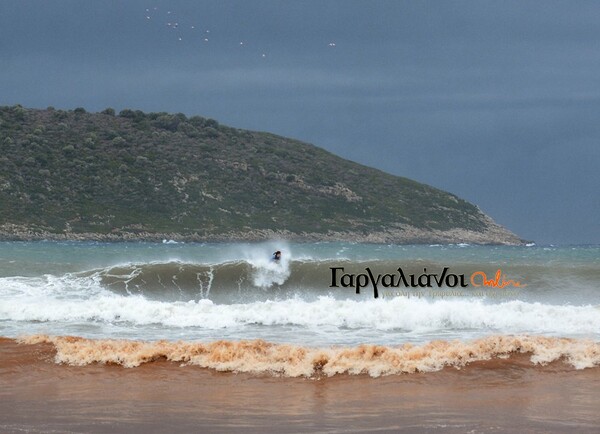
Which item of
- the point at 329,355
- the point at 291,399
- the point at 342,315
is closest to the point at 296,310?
the point at 342,315

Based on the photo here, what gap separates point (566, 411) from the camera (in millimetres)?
9570

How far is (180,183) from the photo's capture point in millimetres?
106312

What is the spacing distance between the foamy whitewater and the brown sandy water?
19.9 inches

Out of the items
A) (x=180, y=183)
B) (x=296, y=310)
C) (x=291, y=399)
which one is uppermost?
(x=180, y=183)

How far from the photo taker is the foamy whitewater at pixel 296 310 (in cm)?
1426

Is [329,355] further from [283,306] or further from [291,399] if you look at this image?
[283,306]

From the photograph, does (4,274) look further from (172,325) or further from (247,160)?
(247,160)

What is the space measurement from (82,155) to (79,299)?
8324 cm

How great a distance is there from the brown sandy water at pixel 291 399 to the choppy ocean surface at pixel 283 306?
4.08 metres

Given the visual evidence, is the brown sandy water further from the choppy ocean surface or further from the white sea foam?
the white sea foam

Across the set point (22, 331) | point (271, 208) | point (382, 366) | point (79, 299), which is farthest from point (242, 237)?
point (382, 366)

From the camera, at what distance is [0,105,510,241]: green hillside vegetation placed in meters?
94.1

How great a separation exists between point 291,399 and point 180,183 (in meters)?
97.3

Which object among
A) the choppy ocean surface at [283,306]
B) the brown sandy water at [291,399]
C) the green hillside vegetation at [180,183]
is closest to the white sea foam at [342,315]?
the choppy ocean surface at [283,306]
